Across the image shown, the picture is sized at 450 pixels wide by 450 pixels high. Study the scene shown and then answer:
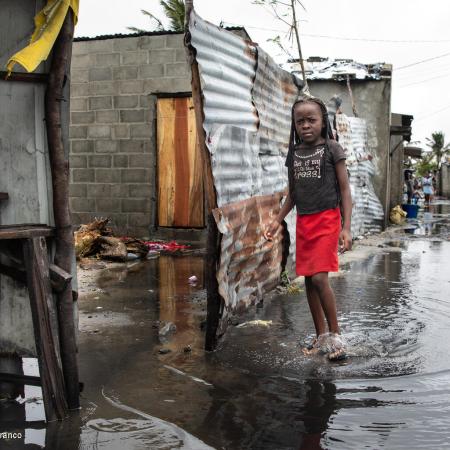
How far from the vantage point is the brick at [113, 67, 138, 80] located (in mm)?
10703

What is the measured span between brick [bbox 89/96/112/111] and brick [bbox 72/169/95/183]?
1.18m

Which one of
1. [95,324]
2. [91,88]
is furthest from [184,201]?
[95,324]

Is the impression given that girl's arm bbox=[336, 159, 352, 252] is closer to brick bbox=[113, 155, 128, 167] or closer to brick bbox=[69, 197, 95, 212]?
brick bbox=[113, 155, 128, 167]

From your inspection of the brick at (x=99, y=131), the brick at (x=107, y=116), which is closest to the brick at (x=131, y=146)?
the brick at (x=99, y=131)

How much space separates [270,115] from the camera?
5922 mm

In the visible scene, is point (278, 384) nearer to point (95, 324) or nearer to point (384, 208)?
point (95, 324)

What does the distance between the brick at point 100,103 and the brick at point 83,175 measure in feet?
3.86

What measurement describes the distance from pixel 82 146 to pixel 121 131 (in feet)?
2.86

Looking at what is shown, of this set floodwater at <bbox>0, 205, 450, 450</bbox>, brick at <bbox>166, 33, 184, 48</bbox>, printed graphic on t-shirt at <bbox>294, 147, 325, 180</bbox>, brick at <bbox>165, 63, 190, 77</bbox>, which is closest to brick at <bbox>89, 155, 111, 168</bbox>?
brick at <bbox>165, 63, 190, 77</bbox>

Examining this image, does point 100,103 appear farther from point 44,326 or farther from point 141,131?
point 44,326

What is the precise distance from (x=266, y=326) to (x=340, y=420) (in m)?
1.94

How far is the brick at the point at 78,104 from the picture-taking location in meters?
11.0

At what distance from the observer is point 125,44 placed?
10742 millimetres

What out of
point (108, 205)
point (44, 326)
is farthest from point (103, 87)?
point (44, 326)
